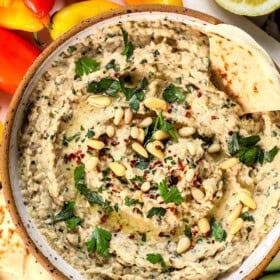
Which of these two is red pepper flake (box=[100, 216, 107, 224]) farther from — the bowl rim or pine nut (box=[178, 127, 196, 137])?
pine nut (box=[178, 127, 196, 137])

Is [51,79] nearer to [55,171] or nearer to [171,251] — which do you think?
[55,171]

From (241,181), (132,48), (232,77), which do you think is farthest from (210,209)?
(132,48)

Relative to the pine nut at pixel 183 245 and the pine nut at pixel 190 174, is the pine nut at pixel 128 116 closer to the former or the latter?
the pine nut at pixel 190 174

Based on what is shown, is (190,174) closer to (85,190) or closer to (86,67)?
(85,190)

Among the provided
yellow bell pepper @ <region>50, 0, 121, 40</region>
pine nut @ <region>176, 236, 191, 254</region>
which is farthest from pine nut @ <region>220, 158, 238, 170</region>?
yellow bell pepper @ <region>50, 0, 121, 40</region>

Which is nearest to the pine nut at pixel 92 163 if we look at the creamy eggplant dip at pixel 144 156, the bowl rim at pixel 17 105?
the creamy eggplant dip at pixel 144 156
